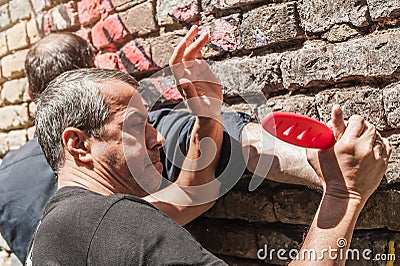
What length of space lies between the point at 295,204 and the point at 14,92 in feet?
7.23

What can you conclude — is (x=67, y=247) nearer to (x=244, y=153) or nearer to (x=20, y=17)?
(x=244, y=153)

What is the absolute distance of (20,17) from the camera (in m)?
3.84

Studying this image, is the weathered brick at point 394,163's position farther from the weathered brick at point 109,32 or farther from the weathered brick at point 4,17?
the weathered brick at point 4,17

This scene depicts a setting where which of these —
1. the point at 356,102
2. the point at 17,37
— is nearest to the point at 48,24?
the point at 17,37

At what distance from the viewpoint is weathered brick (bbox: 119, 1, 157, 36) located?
2.77m

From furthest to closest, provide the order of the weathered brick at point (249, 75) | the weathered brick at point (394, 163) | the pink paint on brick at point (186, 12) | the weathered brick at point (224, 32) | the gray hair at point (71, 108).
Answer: the pink paint on brick at point (186, 12), the weathered brick at point (224, 32), the weathered brick at point (249, 75), the weathered brick at point (394, 163), the gray hair at point (71, 108)

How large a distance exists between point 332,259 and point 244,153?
65 cm

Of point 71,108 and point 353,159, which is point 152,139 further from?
point 353,159

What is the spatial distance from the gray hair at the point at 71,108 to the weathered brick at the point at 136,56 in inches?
31.6

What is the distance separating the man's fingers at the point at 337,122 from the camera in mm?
1696

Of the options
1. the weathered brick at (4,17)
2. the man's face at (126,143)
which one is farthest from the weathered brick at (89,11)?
the man's face at (126,143)

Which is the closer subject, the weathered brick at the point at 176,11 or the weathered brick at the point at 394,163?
the weathered brick at the point at 394,163

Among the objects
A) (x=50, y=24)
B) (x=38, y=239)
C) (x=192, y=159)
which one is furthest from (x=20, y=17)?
(x=38, y=239)

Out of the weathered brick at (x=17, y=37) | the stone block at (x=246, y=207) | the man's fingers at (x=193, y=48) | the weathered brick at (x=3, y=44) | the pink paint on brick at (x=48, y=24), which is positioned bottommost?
the stone block at (x=246, y=207)
